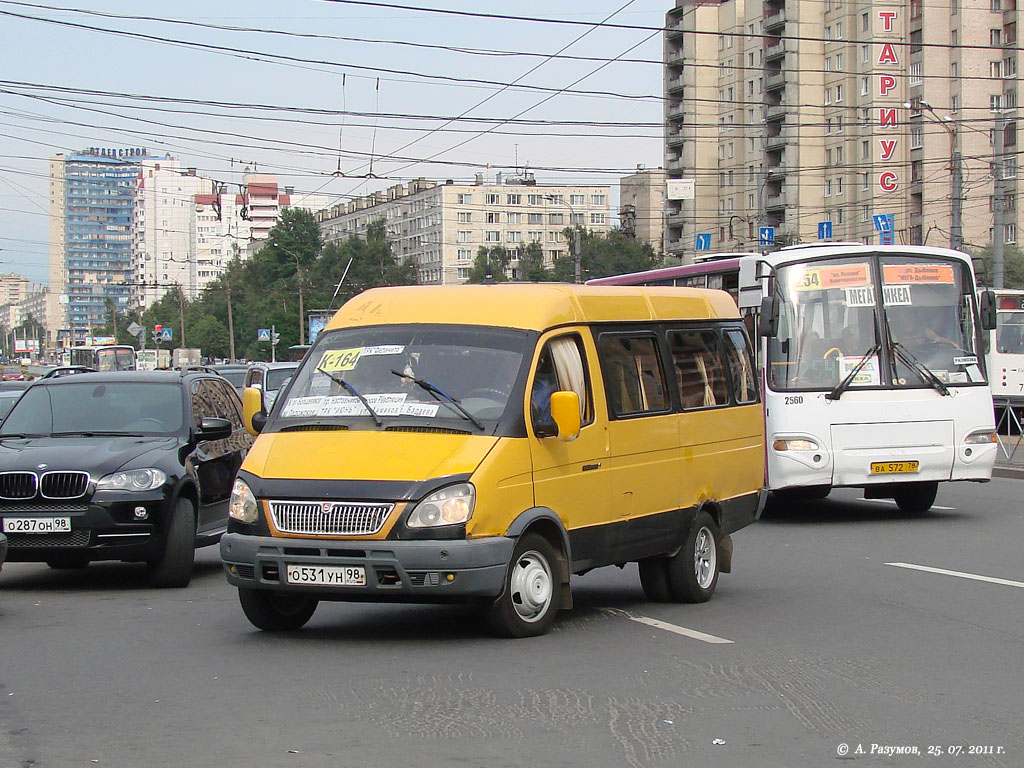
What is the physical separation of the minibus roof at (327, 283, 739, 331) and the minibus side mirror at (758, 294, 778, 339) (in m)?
6.47

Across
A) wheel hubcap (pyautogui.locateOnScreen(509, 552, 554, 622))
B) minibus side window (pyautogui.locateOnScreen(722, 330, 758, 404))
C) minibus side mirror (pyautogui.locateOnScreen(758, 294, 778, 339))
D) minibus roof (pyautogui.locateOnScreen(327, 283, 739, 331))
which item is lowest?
wheel hubcap (pyautogui.locateOnScreen(509, 552, 554, 622))

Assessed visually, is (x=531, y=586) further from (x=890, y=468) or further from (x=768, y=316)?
(x=890, y=468)

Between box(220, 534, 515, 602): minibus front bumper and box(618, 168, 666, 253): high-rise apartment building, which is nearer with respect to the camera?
box(220, 534, 515, 602): minibus front bumper

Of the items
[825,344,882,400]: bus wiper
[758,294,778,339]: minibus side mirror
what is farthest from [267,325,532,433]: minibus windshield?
[825,344,882,400]: bus wiper

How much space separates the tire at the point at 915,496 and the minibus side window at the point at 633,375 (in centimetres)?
817

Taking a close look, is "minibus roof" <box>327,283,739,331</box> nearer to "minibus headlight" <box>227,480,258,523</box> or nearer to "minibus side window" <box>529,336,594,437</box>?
"minibus side window" <box>529,336,594,437</box>

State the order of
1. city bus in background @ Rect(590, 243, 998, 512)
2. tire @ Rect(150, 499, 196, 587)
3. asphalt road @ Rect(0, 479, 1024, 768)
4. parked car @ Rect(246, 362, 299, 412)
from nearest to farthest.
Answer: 1. asphalt road @ Rect(0, 479, 1024, 768)
2. tire @ Rect(150, 499, 196, 587)
3. city bus in background @ Rect(590, 243, 998, 512)
4. parked car @ Rect(246, 362, 299, 412)

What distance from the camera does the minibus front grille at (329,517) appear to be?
307 inches

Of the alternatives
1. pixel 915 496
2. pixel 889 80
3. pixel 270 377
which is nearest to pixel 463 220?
pixel 889 80

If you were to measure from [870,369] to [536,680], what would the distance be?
33.1ft

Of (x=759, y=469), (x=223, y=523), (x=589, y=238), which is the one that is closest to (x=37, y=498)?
(x=223, y=523)

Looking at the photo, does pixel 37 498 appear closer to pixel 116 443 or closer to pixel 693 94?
pixel 116 443

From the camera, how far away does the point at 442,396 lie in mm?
8383

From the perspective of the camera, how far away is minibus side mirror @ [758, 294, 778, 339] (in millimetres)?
15984
